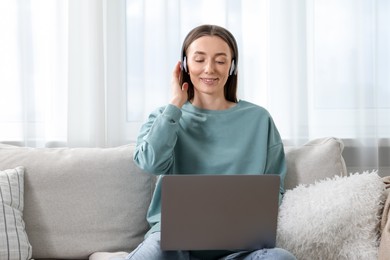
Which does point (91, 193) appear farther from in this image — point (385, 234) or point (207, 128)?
point (385, 234)

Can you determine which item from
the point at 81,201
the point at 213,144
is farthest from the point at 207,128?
the point at 81,201

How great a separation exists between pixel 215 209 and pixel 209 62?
597 millimetres

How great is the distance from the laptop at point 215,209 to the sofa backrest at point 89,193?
0.52m

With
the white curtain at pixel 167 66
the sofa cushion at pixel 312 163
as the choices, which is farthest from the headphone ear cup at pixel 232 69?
the white curtain at pixel 167 66

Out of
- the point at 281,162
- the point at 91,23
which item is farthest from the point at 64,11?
the point at 281,162

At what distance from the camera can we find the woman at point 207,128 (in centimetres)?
186

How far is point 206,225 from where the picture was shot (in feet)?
4.85

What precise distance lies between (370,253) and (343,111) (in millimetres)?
973

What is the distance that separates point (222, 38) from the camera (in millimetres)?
1933

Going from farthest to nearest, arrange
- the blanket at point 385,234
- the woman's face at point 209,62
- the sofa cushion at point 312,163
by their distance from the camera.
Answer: the sofa cushion at point 312,163 < the woman's face at point 209,62 < the blanket at point 385,234

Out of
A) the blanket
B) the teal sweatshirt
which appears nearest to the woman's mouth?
the teal sweatshirt

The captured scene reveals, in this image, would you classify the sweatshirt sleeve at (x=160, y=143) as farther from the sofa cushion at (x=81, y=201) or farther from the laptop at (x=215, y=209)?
the laptop at (x=215, y=209)

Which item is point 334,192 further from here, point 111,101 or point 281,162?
point 111,101

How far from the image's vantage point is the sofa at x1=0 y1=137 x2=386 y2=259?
180 cm
